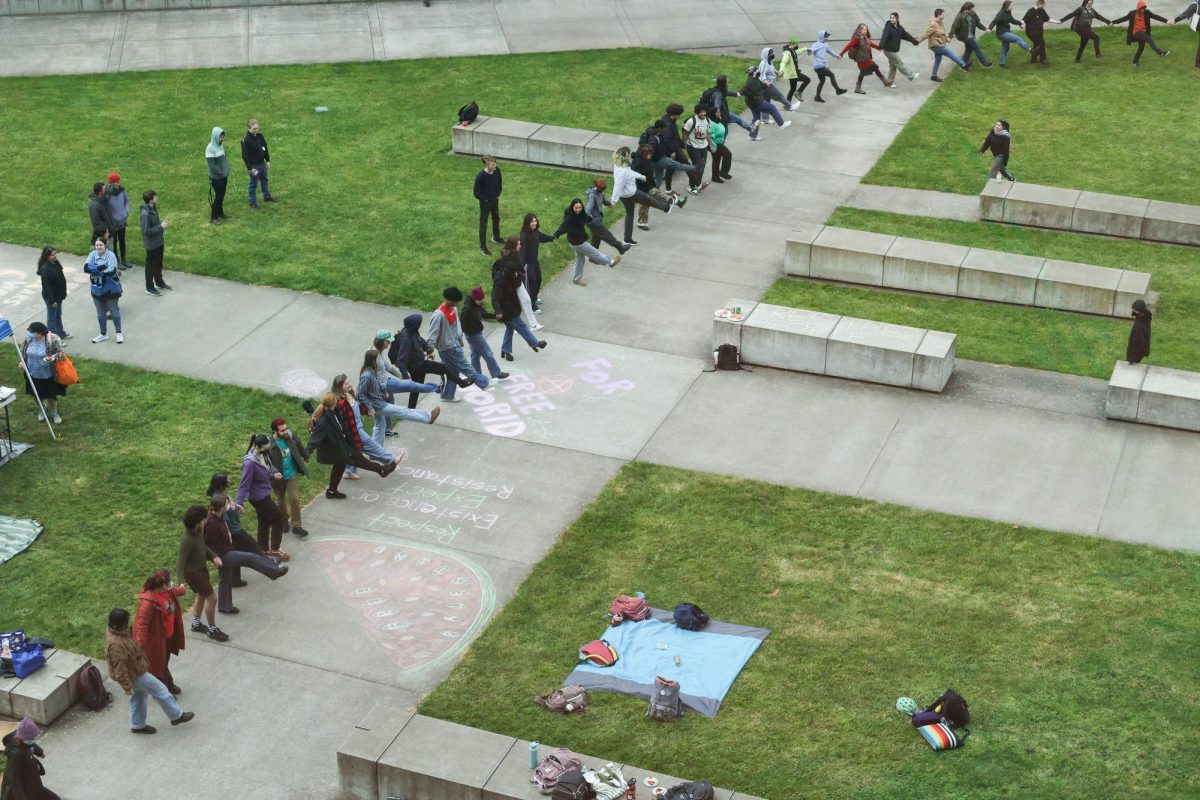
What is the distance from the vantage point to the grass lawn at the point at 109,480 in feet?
52.5

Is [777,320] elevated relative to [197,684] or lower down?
elevated

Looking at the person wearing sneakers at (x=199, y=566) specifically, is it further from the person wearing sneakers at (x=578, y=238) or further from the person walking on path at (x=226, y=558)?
the person wearing sneakers at (x=578, y=238)

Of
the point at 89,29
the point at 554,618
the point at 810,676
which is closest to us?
the point at 810,676

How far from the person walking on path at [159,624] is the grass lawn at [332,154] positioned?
9641 mm

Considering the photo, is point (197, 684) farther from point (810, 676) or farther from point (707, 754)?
point (810, 676)

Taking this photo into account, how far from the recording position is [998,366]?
21125 mm

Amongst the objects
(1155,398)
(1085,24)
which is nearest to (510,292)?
(1155,398)

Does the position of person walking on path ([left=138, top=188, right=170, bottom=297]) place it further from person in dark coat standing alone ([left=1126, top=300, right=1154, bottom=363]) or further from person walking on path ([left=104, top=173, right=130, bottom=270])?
person in dark coat standing alone ([left=1126, top=300, right=1154, bottom=363])

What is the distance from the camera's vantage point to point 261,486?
1603 cm

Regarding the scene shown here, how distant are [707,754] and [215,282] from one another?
1328 cm

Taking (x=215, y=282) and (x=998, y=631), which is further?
(x=215, y=282)

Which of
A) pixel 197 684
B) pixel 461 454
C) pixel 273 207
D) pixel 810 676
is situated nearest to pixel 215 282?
pixel 273 207

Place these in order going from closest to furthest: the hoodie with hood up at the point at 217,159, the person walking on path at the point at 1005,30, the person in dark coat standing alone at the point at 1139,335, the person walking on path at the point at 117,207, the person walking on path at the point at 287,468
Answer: the person walking on path at the point at 287,468, the person in dark coat standing alone at the point at 1139,335, the person walking on path at the point at 117,207, the hoodie with hood up at the point at 217,159, the person walking on path at the point at 1005,30

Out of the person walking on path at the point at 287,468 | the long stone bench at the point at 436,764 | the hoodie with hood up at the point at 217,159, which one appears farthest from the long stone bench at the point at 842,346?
the hoodie with hood up at the point at 217,159
